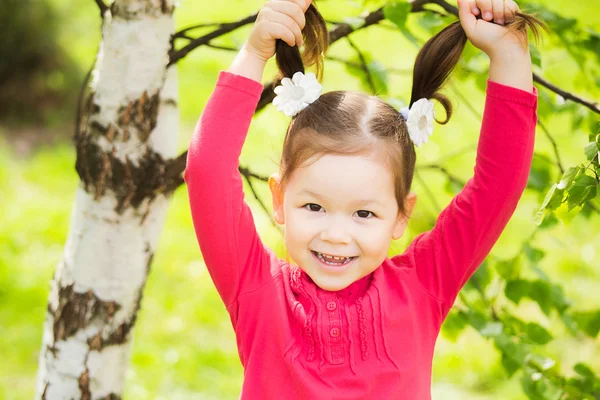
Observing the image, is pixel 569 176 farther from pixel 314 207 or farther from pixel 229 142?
pixel 229 142

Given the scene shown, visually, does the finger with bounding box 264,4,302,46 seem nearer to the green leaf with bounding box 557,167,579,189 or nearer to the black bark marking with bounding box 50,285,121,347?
the green leaf with bounding box 557,167,579,189

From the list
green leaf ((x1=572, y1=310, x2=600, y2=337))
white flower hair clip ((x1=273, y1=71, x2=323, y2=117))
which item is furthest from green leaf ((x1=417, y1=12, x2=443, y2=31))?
green leaf ((x1=572, y1=310, x2=600, y2=337))

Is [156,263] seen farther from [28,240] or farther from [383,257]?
[383,257]

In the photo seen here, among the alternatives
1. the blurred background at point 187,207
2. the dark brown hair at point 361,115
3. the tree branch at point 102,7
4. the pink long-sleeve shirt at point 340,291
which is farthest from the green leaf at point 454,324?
the tree branch at point 102,7

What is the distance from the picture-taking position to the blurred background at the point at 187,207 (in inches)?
98.2

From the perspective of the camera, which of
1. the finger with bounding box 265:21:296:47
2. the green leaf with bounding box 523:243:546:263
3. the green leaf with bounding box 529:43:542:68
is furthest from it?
the green leaf with bounding box 523:243:546:263

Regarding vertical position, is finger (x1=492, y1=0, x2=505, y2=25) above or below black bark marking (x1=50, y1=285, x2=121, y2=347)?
above

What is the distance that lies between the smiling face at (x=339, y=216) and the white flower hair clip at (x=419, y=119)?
124mm

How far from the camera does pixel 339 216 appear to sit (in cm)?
150

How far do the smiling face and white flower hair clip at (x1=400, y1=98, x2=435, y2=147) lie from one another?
4.9 inches

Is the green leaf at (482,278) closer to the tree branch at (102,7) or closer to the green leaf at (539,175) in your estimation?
the green leaf at (539,175)

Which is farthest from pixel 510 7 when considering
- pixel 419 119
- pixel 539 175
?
pixel 539 175

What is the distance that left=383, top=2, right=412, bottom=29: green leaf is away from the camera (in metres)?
1.75

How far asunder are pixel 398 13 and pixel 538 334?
896 mm
